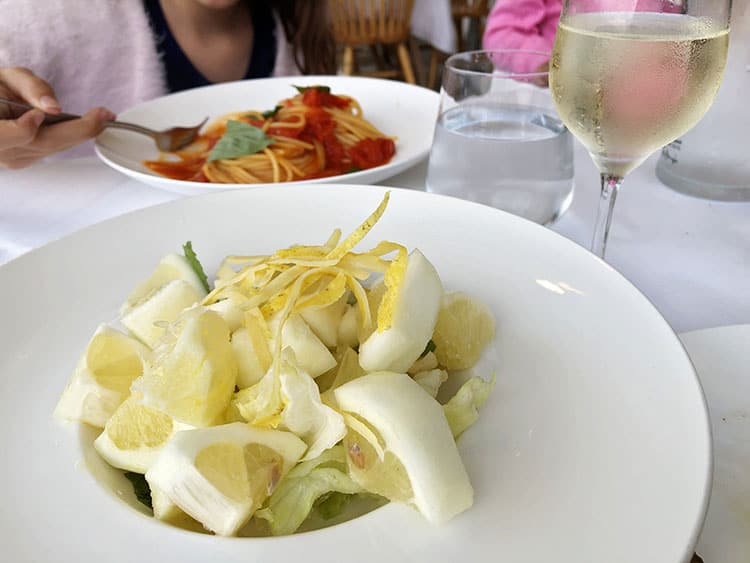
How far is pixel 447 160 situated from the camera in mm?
848

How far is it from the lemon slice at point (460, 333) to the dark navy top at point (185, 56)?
1.54 metres

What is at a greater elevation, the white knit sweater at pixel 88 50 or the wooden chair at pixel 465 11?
the white knit sweater at pixel 88 50

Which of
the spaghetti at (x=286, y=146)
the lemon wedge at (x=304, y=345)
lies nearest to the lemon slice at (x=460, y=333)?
the lemon wedge at (x=304, y=345)

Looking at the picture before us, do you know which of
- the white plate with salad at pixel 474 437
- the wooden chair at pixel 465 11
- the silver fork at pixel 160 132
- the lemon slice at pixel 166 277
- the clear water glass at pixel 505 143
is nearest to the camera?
the white plate with salad at pixel 474 437

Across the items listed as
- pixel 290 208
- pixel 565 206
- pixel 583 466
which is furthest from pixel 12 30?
pixel 583 466

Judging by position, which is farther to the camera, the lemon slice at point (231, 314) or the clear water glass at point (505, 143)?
the clear water glass at point (505, 143)

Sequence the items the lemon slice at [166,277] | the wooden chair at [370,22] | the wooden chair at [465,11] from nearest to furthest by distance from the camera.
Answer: the lemon slice at [166,277] < the wooden chair at [370,22] < the wooden chair at [465,11]

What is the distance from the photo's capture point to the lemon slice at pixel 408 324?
19.5 inches

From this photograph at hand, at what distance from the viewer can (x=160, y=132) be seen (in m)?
1.18

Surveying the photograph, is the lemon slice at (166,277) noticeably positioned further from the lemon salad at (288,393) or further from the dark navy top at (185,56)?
the dark navy top at (185,56)

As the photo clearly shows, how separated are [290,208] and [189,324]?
0.34 metres

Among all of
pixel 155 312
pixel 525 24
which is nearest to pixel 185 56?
pixel 525 24

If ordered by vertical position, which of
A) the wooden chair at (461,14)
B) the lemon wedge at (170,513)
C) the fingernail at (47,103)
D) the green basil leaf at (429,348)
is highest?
the fingernail at (47,103)

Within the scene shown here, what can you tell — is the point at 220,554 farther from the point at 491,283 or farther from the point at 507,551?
the point at 491,283
